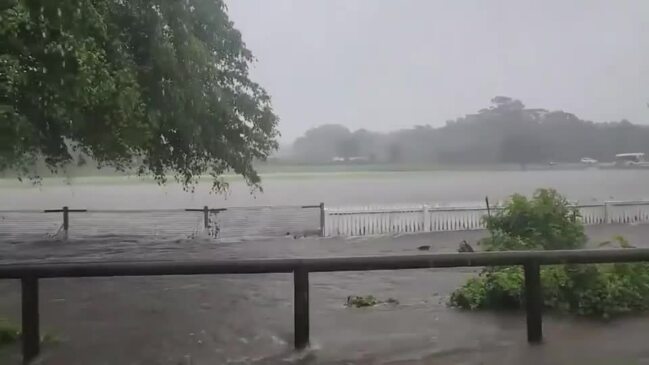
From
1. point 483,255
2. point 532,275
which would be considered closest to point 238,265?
point 483,255

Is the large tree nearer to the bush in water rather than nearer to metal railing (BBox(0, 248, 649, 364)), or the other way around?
metal railing (BBox(0, 248, 649, 364))

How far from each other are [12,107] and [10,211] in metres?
2.03

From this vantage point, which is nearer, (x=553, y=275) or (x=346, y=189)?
(x=553, y=275)

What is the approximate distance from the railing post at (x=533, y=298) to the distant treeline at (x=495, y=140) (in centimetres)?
250

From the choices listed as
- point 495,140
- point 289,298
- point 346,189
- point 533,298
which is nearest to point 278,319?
point 289,298

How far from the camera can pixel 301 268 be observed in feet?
13.8

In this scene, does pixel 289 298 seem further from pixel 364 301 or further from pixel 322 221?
pixel 322 221

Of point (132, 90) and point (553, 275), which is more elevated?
point (132, 90)

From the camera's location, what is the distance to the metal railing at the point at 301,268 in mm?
4008

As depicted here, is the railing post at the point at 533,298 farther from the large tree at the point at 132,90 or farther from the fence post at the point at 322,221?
the large tree at the point at 132,90

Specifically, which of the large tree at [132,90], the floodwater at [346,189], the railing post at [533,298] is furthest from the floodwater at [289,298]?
the large tree at [132,90]

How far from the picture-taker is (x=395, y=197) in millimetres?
6863

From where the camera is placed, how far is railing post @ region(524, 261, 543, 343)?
14.6ft

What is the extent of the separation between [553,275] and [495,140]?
198 cm
